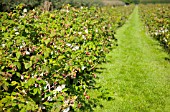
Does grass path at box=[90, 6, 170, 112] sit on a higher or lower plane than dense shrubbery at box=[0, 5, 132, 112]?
lower

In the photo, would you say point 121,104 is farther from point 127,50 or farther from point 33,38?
point 127,50

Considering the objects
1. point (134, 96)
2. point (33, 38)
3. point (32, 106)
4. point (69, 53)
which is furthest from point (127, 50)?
point (32, 106)

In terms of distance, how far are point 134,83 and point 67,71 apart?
2.57m

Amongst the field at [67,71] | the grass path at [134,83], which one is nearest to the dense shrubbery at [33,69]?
the field at [67,71]

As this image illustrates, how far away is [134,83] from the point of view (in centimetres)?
571

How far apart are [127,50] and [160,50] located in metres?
1.58

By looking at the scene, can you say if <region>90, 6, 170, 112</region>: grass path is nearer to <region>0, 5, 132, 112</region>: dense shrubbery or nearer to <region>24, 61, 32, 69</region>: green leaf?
<region>0, 5, 132, 112</region>: dense shrubbery

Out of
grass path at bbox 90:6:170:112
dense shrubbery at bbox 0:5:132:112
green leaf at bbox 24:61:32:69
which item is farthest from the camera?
grass path at bbox 90:6:170:112

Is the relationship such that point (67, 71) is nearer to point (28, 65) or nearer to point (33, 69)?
point (33, 69)

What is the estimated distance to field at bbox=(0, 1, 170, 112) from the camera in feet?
9.37

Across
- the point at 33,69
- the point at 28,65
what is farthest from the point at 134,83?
the point at 28,65

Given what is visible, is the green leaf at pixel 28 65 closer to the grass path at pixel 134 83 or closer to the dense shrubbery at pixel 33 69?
the dense shrubbery at pixel 33 69

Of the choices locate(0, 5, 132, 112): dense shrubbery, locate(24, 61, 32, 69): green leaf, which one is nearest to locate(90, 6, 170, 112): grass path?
locate(0, 5, 132, 112): dense shrubbery

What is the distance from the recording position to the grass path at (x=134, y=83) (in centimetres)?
456
